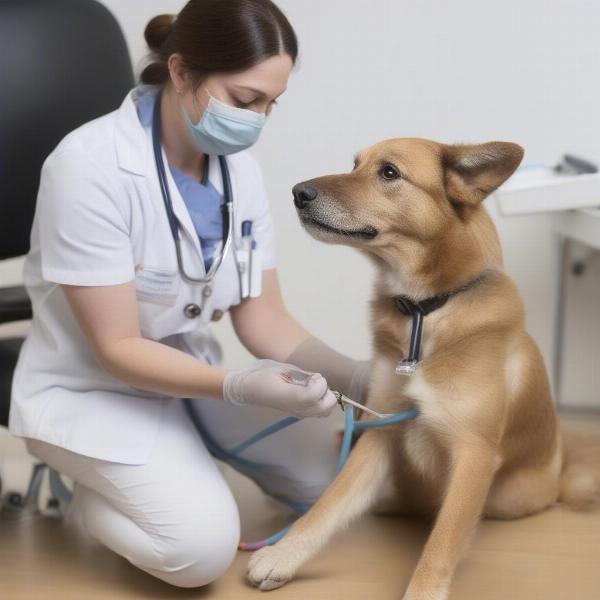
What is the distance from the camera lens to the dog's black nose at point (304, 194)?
1.50 meters

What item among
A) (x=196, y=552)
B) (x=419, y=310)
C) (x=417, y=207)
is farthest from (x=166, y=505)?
(x=417, y=207)

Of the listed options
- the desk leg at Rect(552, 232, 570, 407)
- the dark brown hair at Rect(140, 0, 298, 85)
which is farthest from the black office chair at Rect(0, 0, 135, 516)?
the desk leg at Rect(552, 232, 570, 407)

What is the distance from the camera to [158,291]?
1.65 metres

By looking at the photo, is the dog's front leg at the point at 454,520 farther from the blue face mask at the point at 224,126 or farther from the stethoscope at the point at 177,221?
the blue face mask at the point at 224,126

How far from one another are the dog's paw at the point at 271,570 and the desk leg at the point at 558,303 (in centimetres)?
132

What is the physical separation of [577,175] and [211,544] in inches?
47.0

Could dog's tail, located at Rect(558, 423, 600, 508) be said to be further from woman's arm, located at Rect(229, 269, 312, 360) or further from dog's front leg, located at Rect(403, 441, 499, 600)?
woman's arm, located at Rect(229, 269, 312, 360)

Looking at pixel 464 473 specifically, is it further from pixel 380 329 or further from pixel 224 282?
pixel 224 282

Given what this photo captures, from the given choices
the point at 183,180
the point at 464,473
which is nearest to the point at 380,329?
the point at 464,473

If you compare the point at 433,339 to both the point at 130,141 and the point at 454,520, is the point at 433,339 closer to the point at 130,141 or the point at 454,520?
the point at 454,520

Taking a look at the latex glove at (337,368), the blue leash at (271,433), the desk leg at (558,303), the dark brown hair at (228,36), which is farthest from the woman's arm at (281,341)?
the desk leg at (558,303)

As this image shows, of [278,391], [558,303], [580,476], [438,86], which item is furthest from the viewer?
[558,303]

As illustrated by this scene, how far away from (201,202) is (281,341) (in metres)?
0.34

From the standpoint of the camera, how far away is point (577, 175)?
2.15 meters
